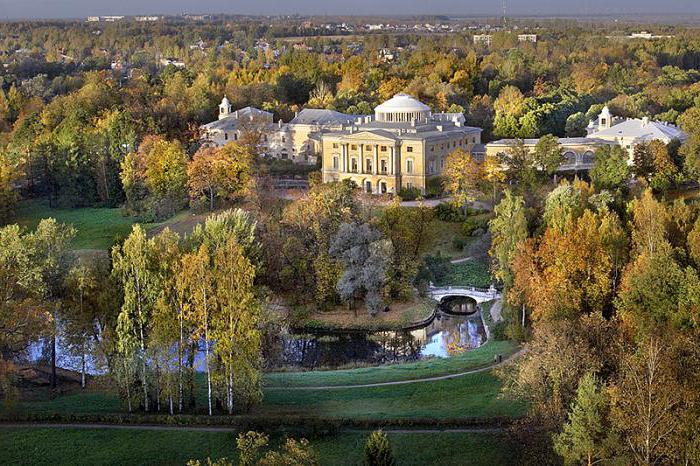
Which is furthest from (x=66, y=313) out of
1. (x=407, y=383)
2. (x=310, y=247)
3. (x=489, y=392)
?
(x=310, y=247)

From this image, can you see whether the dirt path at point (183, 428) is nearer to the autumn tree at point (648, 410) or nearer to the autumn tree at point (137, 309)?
the autumn tree at point (137, 309)

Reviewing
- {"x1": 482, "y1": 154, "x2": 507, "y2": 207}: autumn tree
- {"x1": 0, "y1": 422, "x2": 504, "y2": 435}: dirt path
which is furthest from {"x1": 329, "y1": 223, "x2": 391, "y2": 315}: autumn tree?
{"x1": 0, "y1": 422, "x2": 504, "y2": 435}: dirt path

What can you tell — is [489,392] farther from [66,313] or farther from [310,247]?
[310,247]

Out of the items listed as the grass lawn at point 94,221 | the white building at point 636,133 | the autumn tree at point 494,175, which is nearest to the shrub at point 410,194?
the autumn tree at point 494,175

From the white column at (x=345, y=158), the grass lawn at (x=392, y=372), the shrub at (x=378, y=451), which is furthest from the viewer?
the white column at (x=345, y=158)

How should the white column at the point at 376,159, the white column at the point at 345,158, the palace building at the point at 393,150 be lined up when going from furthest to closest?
1. the white column at the point at 345,158
2. the white column at the point at 376,159
3. the palace building at the point at 393,150

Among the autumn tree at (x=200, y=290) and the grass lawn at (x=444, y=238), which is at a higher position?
the autumn tree at (x=200, y=290)
